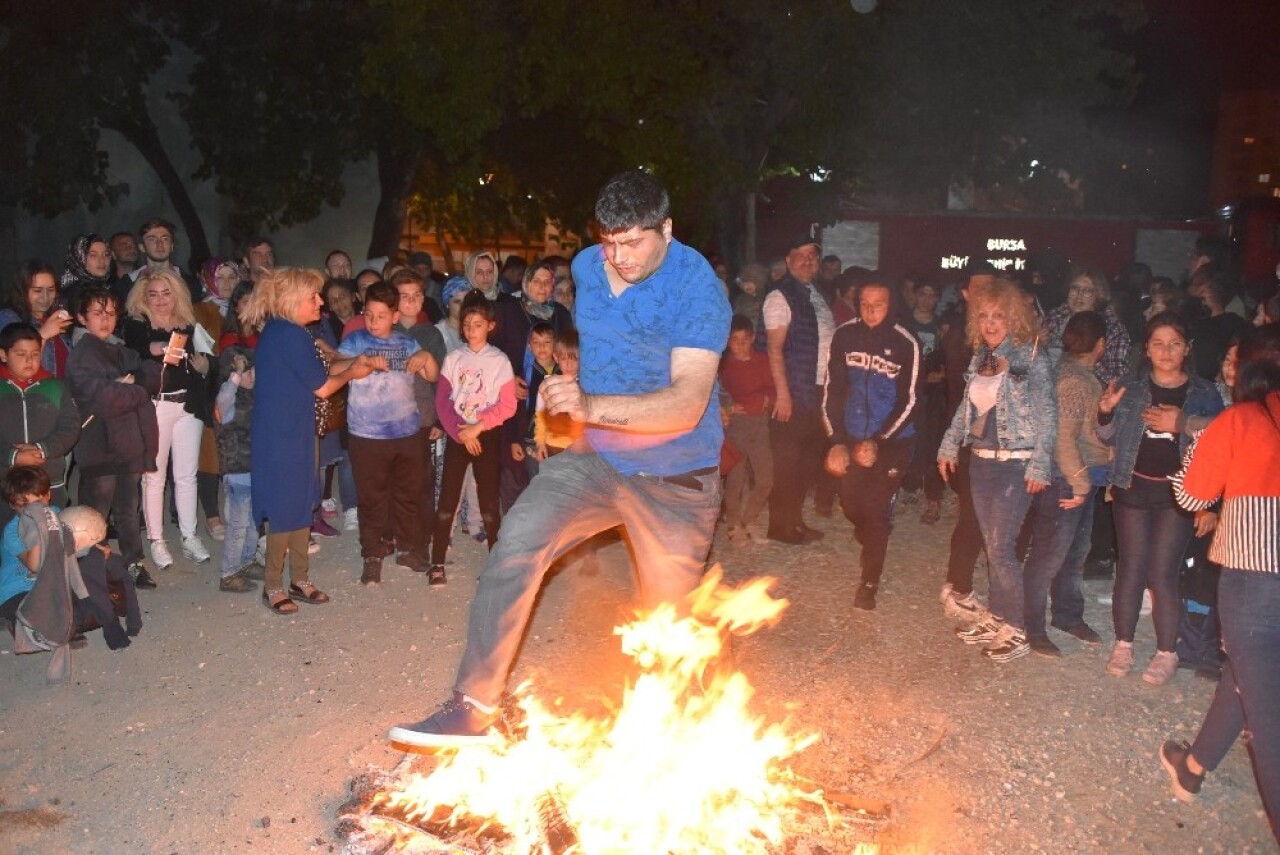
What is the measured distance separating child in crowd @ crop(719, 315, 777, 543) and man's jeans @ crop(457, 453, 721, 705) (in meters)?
3.79

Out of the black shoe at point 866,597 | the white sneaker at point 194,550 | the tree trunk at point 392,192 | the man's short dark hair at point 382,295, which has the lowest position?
the black shoe at point 866,597

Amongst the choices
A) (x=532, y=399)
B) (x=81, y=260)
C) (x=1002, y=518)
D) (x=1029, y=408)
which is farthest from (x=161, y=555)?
(x=1029, y=408)

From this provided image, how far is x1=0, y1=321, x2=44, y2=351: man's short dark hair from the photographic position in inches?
251

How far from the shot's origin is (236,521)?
7.16m

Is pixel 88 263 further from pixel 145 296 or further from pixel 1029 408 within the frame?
pixel 1029 408

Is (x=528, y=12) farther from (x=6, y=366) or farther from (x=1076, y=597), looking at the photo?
(x=1076, y=597)

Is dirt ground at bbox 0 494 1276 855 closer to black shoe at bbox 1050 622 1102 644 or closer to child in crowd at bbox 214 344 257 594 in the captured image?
black shoe at bbox 1050 622 1102 644

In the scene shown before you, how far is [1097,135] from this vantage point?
35844mm

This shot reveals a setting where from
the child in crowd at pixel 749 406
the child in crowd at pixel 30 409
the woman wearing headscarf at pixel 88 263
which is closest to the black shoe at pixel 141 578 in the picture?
the child in crowd at pixel 30 409

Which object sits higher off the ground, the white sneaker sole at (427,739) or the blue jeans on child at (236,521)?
the blue jeans on child at (236,521)

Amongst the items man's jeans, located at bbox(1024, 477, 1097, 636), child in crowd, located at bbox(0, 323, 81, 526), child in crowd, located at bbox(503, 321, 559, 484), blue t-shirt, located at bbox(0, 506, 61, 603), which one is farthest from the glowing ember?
child in crowd, located at bbox(0, 323, 81, 526)

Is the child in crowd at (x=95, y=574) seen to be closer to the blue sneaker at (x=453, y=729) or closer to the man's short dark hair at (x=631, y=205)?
the blue sneaker at (x=453, y=729)

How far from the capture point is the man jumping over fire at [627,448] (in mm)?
4129

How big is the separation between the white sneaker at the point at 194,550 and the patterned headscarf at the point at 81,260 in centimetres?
211
